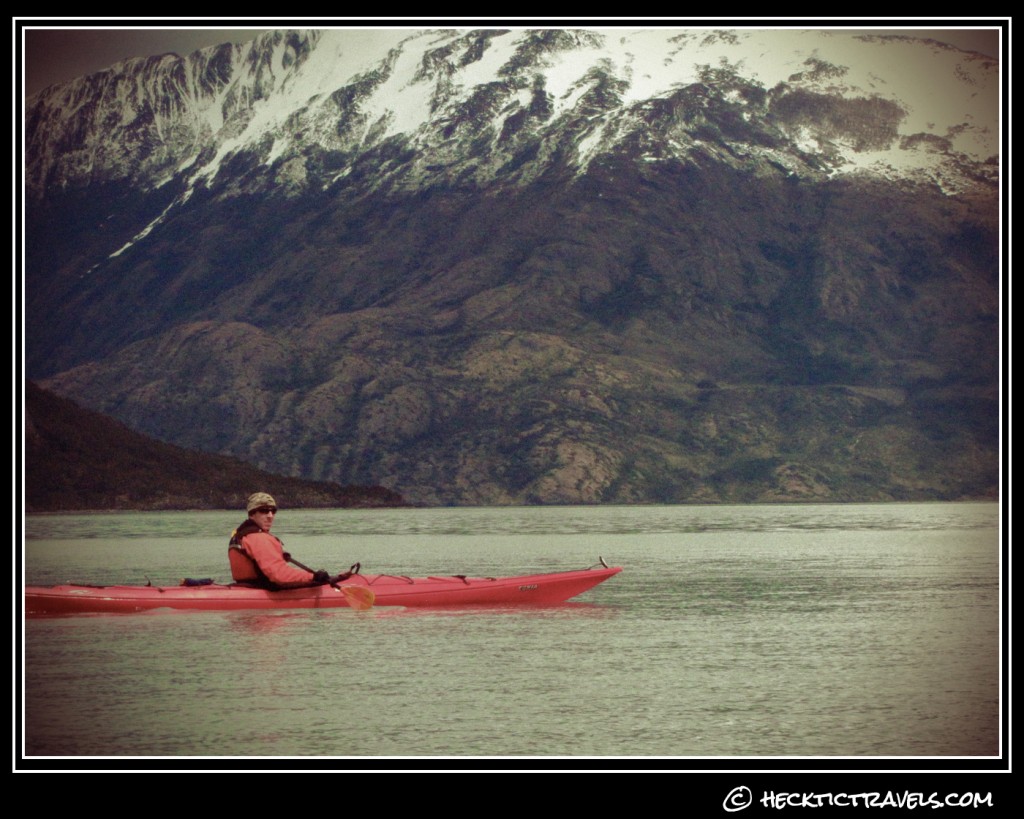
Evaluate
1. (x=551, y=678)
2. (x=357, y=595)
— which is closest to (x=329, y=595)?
(x=357, y=595)

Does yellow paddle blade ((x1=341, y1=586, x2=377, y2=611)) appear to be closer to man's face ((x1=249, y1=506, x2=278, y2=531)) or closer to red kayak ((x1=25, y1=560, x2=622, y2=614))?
red kayak ((x1=25, y1=560, x2=622, y2=614))

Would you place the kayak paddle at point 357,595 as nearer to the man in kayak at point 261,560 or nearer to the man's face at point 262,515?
the man in kayak at point 261,560

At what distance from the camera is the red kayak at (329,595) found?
36.3 m

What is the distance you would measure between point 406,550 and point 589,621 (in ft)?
154

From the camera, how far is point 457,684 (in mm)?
28812

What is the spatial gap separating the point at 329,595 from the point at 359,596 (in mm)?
837

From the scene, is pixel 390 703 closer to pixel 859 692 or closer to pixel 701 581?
pixel 859 692

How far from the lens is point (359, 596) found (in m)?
37.4

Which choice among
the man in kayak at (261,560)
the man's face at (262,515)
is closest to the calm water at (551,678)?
the man in kayak at (261,560)

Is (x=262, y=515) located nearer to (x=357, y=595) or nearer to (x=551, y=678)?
(x=357, y=595)

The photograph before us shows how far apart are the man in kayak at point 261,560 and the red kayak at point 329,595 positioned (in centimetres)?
34

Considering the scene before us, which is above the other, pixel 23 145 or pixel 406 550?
pixel 23 145

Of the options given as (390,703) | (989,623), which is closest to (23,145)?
(390,703)

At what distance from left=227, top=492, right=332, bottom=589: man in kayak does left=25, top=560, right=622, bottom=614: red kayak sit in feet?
1.10
